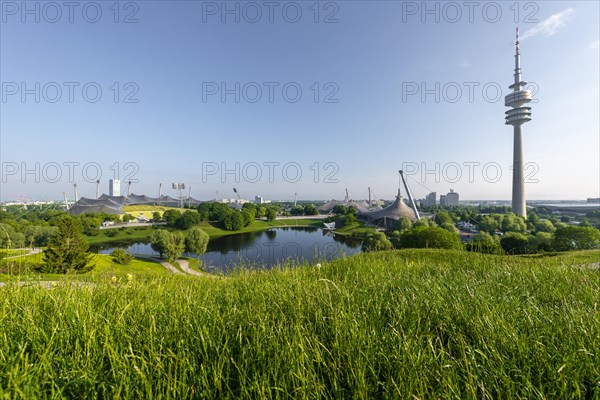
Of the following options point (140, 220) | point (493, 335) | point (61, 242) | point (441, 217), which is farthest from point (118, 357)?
point (140, 220)

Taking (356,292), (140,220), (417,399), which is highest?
(417,399)

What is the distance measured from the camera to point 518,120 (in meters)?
77.1

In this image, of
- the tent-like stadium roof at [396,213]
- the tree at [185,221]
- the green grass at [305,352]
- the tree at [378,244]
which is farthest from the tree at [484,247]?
the tree at [185,221]

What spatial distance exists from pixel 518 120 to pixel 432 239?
7839cm

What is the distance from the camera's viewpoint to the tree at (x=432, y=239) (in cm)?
2609

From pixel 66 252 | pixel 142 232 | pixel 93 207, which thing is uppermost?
pixel 93 207

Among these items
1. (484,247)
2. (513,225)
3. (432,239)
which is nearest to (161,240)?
(432,239)

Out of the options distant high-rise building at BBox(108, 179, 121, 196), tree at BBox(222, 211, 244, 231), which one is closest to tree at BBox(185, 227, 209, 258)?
tree at BBox(222, 211, 244, 231)

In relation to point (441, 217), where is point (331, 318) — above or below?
above

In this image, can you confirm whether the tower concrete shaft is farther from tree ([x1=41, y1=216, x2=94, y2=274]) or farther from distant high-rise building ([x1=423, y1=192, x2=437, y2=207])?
tree ([x1=41, y1=216, x2=94, y2=274])

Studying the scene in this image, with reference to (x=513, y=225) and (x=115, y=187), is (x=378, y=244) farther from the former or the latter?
(x=115, y=187)

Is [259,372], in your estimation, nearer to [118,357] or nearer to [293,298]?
[118,357]

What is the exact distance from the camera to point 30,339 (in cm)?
169

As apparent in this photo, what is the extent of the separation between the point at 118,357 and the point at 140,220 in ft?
314
